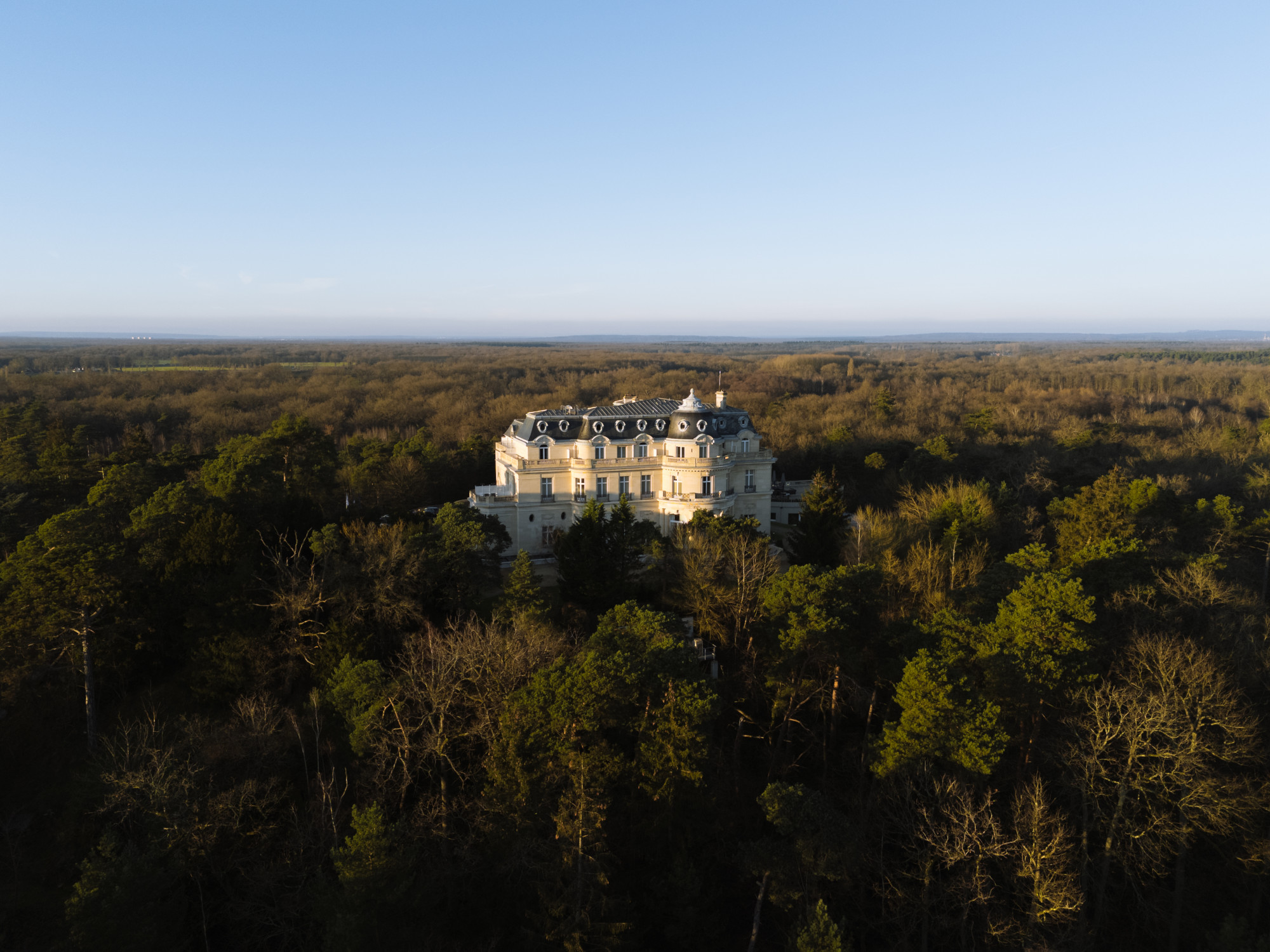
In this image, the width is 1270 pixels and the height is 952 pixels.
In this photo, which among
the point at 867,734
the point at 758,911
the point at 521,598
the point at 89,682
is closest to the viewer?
the point at 758,911

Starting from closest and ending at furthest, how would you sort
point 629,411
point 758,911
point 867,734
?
point 758,911, point 867,734, point 629,411

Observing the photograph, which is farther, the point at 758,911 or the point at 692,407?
the point at 692,407

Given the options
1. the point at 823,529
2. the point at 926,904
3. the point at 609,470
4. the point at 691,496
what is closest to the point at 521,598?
the point at 926,904

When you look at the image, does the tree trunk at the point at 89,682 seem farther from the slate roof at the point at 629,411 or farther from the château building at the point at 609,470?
the slate roof at the point at 629,411

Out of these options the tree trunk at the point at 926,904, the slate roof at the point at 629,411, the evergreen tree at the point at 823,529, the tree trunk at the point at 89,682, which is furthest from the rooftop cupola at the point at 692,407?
the tree trunk at the point at 89,682

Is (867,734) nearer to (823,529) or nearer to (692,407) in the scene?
(823,529)

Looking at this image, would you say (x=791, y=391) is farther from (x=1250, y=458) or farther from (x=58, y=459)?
(x=58, y=459)

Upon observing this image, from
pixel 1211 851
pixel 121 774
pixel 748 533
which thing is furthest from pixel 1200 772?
pixel 121 774
